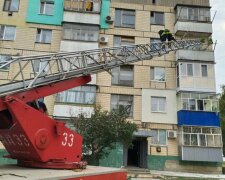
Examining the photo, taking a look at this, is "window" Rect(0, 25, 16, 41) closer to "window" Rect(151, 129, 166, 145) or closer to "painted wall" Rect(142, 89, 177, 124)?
"painted wall" Rect(142, 89, 177, 124)

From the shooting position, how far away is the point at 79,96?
2250 centimetres

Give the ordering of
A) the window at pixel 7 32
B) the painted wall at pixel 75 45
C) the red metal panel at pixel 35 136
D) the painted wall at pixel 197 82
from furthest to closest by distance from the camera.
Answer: the window at pixel 7 32 < the painted wall at pixel 75 45 < the painted wall at pixel 197 82 < the red metal panel at pixel 35 136

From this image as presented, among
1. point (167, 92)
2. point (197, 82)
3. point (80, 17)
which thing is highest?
point (80, 17)

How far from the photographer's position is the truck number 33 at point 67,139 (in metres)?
6.93

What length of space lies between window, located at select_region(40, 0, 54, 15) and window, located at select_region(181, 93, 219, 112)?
1416 centimetres

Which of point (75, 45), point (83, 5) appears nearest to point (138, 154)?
point (75, 45)

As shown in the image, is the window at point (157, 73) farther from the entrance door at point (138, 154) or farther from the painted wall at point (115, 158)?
the painted wall at point (115, 158)

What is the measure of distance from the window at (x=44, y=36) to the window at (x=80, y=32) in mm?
1768

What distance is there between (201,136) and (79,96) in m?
10.5

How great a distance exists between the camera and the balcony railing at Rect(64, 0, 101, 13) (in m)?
24.5

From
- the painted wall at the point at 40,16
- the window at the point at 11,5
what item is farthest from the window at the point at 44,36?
the window at the point at 11,5

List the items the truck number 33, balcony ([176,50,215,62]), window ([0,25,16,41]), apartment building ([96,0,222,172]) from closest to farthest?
the truck number 33, apartment building ([96,0,222,172]), balcony ([176,50,215,62]), window ([0,25,16,41])

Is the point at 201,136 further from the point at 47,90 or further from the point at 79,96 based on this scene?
the point at 47,90

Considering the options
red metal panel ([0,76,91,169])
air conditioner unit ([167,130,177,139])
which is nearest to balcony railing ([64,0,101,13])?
air conditioner unit ([167,130,177,139])
